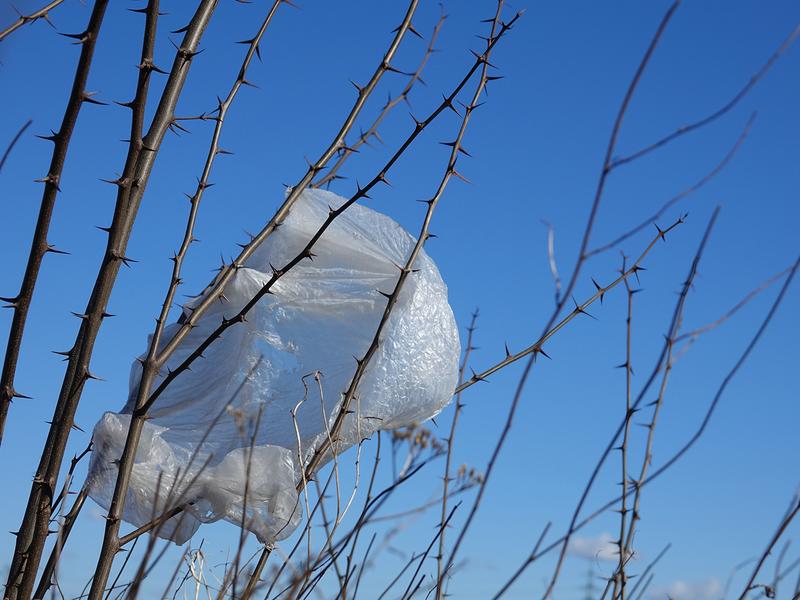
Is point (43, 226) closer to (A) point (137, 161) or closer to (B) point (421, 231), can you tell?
(A) point (137, 161)

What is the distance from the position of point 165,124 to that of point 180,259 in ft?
0.99

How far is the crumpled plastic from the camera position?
7.06 ft

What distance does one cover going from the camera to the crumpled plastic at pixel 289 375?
84.7 inches

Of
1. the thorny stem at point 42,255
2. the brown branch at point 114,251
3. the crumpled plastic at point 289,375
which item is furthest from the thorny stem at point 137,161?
the crumpled plastic at point 289,375

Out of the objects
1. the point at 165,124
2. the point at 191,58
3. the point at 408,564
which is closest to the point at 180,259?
the point at 165,124

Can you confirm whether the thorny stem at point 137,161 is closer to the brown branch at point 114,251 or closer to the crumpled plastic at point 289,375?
the brown branch at point 114,251

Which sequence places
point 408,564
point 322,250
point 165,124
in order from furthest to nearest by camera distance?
point 322,250
point 165,124
point 408,564

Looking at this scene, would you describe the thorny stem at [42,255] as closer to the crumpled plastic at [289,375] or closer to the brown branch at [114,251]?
the brown branch at [114,251]

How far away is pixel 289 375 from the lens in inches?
91.7

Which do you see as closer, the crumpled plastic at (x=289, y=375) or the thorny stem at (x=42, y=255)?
the thorny stem at (x=42, y=255)

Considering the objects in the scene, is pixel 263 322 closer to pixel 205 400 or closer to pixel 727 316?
pixel 205 400

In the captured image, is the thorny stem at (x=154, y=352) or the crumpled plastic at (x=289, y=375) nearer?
the thorny stem at (x=154, y=352)

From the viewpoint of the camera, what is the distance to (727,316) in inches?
55.6

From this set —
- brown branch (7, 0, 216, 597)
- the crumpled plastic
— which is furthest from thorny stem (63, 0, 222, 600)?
the crumpled plastic
